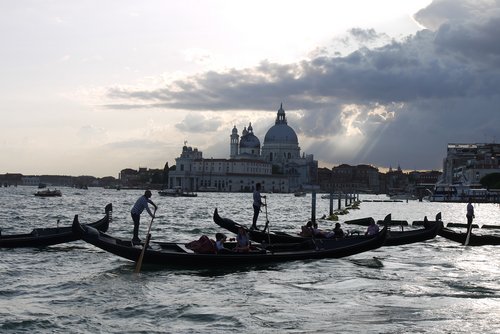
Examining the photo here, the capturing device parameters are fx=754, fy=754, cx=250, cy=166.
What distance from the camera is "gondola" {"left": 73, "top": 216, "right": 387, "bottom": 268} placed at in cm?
1496

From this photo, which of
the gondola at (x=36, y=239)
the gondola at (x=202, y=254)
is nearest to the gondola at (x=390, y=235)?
the gondola at (x=202, y=254)

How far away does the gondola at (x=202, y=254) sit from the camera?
1496cm

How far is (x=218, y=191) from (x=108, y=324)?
168513 mm

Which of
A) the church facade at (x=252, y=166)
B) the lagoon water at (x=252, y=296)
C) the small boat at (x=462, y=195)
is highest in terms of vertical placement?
the church facade at (x=252, y=166)

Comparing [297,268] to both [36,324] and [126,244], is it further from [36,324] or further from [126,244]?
[36,324]

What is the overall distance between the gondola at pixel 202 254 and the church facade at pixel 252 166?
6210 inches

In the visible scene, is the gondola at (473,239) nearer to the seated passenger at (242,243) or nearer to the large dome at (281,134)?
the seated passenger at (242,243)

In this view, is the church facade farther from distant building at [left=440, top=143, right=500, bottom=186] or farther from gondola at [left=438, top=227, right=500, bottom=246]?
gondola at [left=438, top=227, right=500, bottom=246]

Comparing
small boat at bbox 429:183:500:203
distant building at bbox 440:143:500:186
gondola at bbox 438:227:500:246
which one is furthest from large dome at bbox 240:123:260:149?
gondola at bbox 438:227:500:246

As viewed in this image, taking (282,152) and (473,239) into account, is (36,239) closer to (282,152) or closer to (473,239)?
(473,239)

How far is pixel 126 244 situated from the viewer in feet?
50.5

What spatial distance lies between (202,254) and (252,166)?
16719cm

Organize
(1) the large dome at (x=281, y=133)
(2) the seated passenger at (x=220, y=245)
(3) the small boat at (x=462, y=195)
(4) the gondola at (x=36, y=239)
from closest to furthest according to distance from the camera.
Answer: (2) the seated passenger at (x=220, y=245)
(4) the gondola at (x=36, y=239)
(3) the small boat at (x=462, y=195)
(1) the large dome at (x=281, y=133)

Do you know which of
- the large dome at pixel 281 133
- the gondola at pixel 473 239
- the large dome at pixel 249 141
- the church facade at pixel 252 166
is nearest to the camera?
the gondola at pixel 473 239
